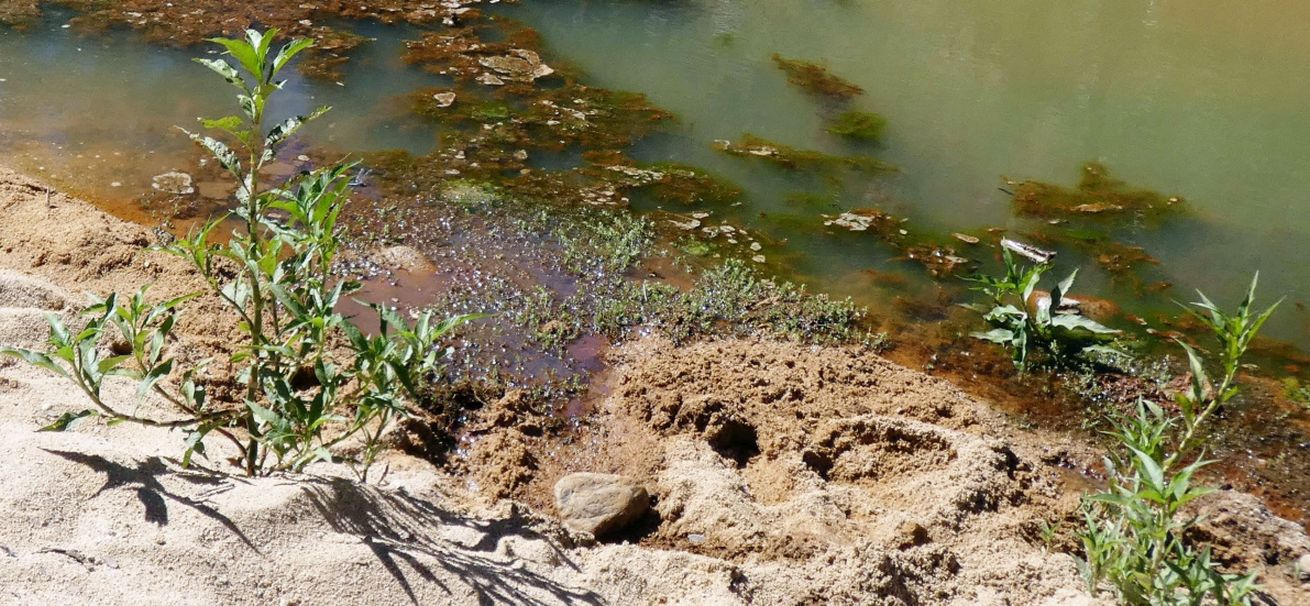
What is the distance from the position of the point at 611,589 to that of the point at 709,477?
789 millimetres

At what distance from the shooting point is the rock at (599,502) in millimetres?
3004

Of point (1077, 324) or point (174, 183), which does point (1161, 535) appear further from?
point (174, 183)

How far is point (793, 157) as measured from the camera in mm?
6035

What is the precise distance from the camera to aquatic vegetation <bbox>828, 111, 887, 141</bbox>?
6371mm

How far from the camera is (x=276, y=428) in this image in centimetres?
244

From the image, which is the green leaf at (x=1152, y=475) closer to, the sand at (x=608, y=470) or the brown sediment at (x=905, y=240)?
the sand at (x=608, y=470)

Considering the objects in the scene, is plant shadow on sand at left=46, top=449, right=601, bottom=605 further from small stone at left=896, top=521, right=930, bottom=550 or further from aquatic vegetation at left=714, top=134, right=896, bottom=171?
aquatic vegetation at left=714, top=134, right=896, bottom=171

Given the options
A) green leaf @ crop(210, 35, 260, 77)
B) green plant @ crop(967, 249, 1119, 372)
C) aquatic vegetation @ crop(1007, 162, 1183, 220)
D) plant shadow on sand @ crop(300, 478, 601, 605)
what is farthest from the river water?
green leaf @ crop(210, 35, 260, 77)

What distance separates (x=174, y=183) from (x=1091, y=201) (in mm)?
5262

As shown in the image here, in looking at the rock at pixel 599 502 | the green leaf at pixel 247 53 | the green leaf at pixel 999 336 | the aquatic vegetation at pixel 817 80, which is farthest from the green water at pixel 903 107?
the green leaf at pixel 247 53

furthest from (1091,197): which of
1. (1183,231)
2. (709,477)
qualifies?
(709,477)

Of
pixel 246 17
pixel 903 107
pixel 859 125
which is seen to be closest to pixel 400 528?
pixel 859 125

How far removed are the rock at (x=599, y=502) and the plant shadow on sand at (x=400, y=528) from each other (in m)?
0.24

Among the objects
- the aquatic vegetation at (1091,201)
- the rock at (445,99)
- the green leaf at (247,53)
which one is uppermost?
→ the green leaf at (247,53)
